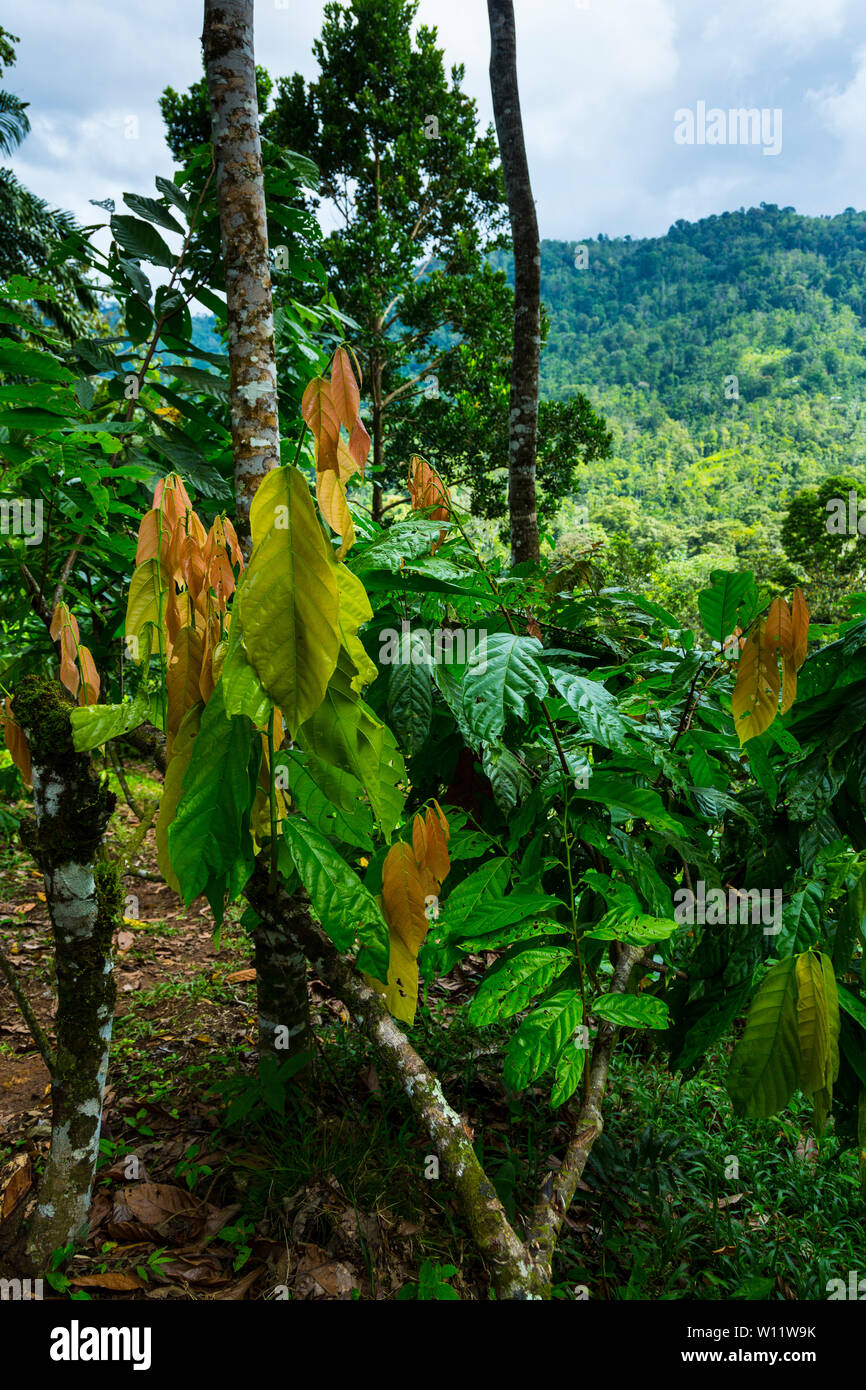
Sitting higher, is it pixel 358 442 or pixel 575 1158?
pixel 358 442

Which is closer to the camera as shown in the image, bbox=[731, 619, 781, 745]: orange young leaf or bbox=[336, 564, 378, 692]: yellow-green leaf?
bbox=[336, 564, 378, 692]: yellow-green leaf

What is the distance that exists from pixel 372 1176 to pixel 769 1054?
1186 mm

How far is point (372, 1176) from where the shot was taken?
5.39 ft

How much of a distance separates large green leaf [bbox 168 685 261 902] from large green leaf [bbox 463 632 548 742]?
0.29 meters

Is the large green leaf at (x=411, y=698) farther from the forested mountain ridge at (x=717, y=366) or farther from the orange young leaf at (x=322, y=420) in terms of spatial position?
the forested mountain ridge at (x=717, y=366)

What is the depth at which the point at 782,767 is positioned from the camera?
1142 millimetres

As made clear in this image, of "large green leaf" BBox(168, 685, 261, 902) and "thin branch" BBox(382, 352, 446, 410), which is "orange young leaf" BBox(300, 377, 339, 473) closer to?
"large green leaf" BBox(168, 685, 261, 902)

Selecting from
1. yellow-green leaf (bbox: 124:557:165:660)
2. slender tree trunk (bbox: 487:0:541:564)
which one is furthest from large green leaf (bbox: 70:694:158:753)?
slender tree trunk (bbox: 487:0:541:564)

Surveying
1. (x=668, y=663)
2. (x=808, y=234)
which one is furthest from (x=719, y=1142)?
(x=808, y=234)

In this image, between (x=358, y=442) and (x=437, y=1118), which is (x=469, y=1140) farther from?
(x=358, y=442)

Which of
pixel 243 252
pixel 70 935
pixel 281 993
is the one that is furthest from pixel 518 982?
pixel 243 252

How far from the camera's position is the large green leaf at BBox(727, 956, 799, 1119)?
0.83 metres

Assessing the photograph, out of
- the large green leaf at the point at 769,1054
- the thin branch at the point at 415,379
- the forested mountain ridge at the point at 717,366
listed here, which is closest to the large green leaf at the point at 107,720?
the large green leaf at the point at 769,1054

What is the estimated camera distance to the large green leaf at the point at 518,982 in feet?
2.96
